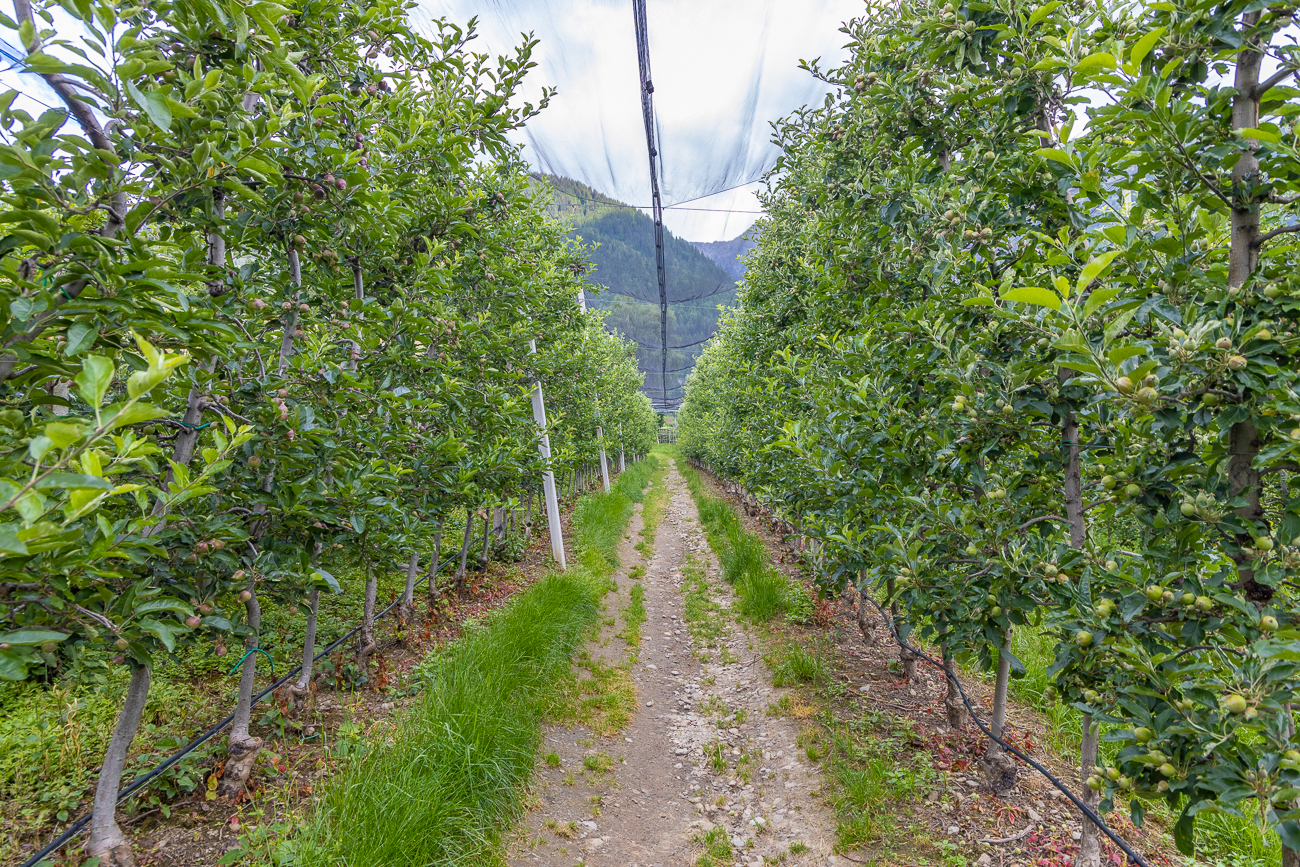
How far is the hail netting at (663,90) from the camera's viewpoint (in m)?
6.04

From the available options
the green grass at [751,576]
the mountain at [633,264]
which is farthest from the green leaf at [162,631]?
the mountain at [633,264]

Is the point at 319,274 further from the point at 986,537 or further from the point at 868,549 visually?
the point at 986,537

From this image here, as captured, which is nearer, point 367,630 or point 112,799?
point 112,799

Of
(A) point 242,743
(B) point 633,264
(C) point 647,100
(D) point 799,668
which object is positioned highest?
(B) point 633,264

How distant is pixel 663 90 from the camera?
26.7ft

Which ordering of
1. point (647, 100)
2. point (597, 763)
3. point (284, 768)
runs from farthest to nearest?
point (647, 100) < point (597, 763) < point (284, 768)

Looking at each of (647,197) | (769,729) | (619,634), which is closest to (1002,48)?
(769,729)

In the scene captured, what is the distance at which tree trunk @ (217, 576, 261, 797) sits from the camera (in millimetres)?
2438

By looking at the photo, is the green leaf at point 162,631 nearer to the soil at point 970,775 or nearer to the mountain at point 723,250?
the soil at point 970,775

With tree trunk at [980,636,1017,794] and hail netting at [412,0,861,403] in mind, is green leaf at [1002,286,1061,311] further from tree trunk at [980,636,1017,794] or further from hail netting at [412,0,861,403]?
hail netting at [412,0,861,403]

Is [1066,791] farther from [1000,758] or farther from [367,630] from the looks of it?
[367,630]

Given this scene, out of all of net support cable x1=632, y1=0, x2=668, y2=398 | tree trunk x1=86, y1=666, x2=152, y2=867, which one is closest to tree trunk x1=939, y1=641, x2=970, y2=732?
tree trunk x1=86, y1=666, x2=152, y2=867

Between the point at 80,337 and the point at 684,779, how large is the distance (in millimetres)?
3922

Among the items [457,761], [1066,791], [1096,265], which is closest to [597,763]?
[457,761]
